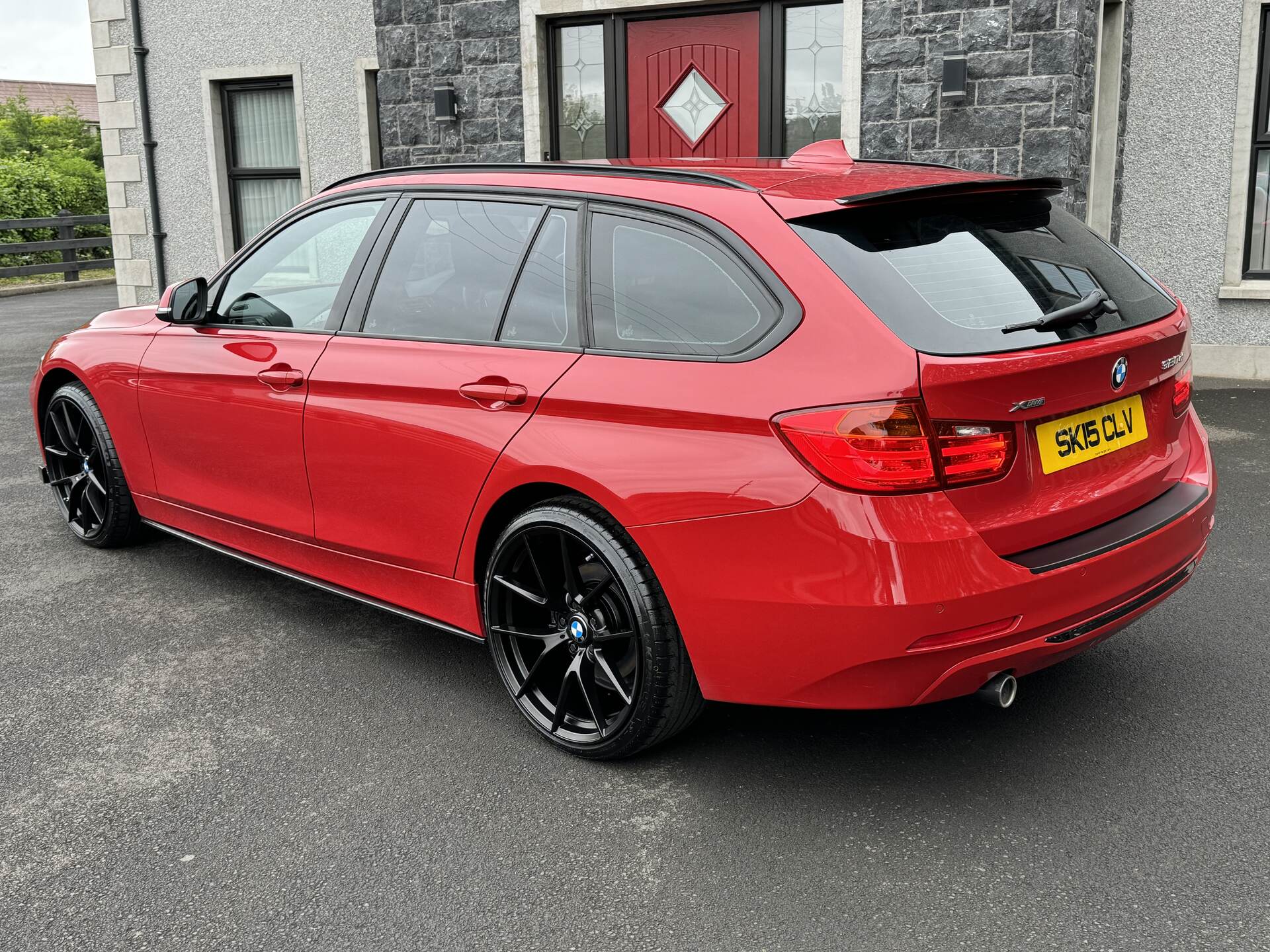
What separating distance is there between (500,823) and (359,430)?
1412 mm

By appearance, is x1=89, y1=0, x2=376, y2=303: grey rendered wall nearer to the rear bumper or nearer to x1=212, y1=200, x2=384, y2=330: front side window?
x1=212, y1=200, x2=384, y2=330: front side window

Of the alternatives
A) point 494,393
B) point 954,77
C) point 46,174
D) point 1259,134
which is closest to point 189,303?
point 494,393

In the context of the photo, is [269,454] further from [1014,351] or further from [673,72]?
[673,72]

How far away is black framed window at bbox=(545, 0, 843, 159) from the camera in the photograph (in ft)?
28.6

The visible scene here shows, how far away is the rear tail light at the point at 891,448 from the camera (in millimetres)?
2701

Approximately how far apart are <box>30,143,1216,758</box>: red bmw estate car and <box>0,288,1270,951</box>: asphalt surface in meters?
0.30

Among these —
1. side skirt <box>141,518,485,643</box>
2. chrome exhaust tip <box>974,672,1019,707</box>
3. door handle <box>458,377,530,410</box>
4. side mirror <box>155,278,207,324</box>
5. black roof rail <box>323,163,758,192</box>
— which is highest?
black roof rail <box>323,163,758,192</box>

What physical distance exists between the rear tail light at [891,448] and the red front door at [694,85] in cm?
654

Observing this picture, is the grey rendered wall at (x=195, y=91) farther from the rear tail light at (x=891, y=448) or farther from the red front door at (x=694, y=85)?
the rear tail light at (x=891, y=448)

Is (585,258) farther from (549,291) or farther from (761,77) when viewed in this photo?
(761,77)

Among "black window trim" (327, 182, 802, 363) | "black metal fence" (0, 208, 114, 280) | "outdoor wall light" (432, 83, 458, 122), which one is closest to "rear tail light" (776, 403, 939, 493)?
"black window trim" (327, 182, 802, 363)

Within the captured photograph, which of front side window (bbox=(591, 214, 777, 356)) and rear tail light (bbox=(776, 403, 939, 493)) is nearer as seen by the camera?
rear tail light (bbox=(776, 403, 939, 493))

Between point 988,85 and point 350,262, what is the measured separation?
18.2 ft

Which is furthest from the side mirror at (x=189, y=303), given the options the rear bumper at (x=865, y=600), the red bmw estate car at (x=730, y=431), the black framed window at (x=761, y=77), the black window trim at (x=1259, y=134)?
the black window trim at (x=1259, y=134)
